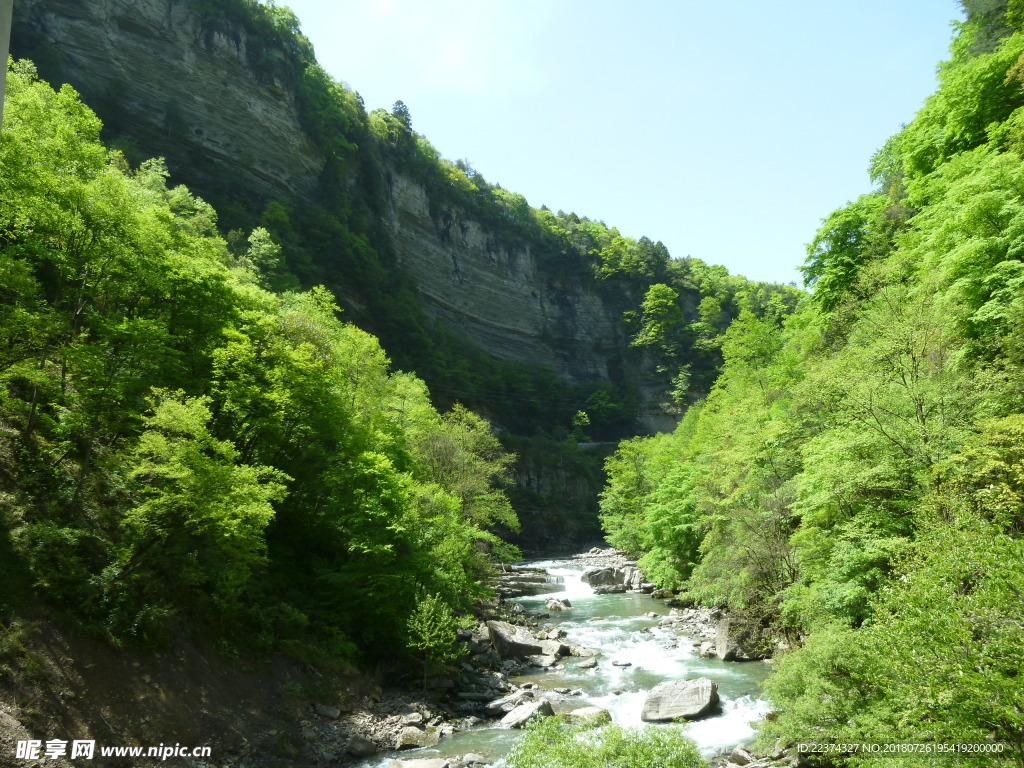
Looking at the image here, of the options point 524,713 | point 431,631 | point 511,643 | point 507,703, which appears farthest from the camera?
point 511,643

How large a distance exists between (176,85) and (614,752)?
60.3 metres

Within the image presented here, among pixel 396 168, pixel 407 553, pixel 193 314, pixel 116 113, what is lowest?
pixel 407 553

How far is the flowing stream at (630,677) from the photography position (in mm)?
14750

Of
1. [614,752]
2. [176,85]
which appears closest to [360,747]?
[614,752]

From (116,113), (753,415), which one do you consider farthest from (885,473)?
(116,113)

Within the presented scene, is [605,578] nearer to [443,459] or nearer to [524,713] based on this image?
[443,459]

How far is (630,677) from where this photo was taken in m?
19.8

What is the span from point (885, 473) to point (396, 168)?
72.1 m

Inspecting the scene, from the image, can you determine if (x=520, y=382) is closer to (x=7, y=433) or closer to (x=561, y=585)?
(x=561, y=585)

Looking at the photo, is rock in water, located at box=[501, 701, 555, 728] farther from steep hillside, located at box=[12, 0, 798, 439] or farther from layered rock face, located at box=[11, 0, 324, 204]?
layered rock face, located at box=[11, 0, 324, 204]

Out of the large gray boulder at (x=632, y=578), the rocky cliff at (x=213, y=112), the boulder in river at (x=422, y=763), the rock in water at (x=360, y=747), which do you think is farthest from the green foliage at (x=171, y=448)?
the rocky cliff at (x=213, y=112)

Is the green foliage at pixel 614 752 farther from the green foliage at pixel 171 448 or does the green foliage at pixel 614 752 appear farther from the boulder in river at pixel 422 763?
the green foliage at pixel 171 448

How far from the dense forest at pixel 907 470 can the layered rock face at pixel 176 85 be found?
1931 inches

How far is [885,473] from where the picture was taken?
41.7 ft
